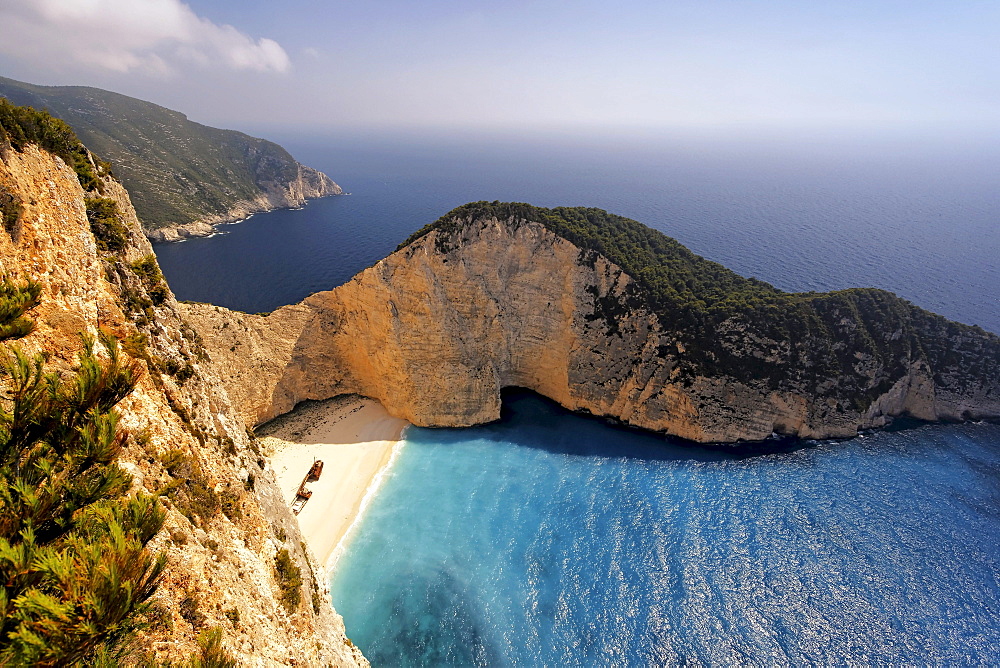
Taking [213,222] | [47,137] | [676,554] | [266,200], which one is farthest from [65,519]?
[266,200]

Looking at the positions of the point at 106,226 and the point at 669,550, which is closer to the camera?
the point at 106,226

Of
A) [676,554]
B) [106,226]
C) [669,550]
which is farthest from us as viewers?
[669,550]

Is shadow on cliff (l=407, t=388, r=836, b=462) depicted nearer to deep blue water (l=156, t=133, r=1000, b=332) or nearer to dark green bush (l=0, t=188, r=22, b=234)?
dark green bush (l=0, t=188, r=22, b=234)

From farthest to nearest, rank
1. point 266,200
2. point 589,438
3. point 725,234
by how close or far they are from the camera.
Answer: point 266,200 < point 725,234 < point 589,438

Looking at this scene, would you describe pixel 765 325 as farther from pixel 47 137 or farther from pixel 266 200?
pixel 266 200

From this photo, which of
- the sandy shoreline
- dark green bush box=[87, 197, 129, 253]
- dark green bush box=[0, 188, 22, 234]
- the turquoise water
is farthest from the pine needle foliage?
the sandy shoreline

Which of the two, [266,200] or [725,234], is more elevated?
[266,200]
